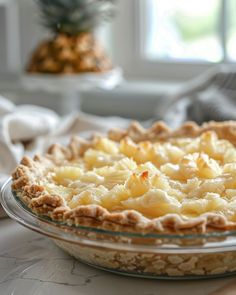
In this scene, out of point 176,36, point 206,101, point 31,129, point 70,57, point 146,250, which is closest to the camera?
point 146,250

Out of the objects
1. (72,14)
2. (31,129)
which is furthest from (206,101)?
(72,14)

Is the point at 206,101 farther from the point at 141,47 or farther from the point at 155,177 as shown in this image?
the point at 141,47

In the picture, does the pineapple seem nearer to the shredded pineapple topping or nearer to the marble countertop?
the shredded pineapple topping

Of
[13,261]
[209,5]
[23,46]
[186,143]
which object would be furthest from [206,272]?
[23,46]

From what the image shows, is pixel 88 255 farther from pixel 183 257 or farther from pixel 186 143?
pixel 186 143

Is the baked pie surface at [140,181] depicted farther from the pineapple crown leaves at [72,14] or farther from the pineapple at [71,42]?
the pineapple crown leaves at [72,14]

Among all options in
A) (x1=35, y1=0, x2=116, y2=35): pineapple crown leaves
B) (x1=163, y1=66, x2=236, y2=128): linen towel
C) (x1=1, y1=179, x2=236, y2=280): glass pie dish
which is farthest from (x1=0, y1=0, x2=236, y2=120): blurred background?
(x1=1, y1=179, x2=236, y2=280): glass pie dish
